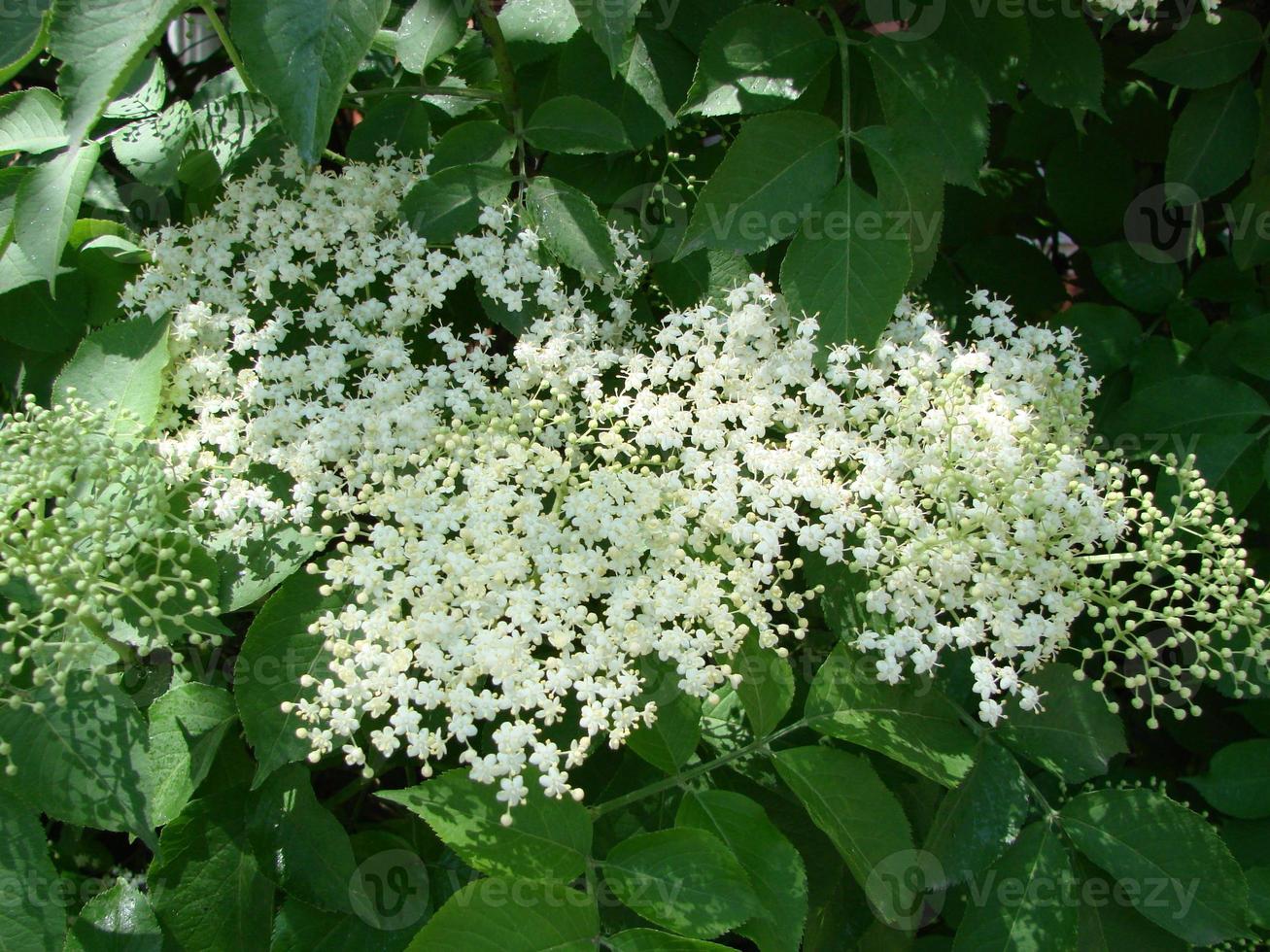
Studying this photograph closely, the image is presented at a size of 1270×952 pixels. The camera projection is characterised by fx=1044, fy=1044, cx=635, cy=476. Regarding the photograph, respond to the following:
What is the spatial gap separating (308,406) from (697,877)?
1067 mm

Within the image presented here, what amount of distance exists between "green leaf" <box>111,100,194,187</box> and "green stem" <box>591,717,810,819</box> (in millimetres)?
1509

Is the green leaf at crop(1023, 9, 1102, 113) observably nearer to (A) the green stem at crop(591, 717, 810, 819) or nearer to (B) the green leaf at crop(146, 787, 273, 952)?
(A) the green stem at crop(591, 717, 810, 819)

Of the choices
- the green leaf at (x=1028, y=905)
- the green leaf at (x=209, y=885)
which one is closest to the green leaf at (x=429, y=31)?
the green leaf at (x=209, y=885)

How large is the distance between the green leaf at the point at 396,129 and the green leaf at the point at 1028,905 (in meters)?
1.81

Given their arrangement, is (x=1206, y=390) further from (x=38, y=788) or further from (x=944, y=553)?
(x=38, y=788)

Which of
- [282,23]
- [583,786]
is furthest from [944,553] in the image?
[282,23]

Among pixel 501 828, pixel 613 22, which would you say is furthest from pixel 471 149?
pixel 501 828

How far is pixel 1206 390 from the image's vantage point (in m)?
2.21

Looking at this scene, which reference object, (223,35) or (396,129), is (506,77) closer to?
(396,129)

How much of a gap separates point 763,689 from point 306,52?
49.9 inches

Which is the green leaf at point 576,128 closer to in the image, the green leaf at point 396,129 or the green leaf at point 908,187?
the green leaf at point 396,129

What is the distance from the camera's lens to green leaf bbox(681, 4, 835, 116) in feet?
6.39

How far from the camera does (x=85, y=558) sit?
174 centimetres

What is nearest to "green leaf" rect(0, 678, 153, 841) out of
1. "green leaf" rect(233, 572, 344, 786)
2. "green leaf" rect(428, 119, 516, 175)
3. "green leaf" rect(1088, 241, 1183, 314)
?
"green leaf" rect(233, 572, 344, 786)
